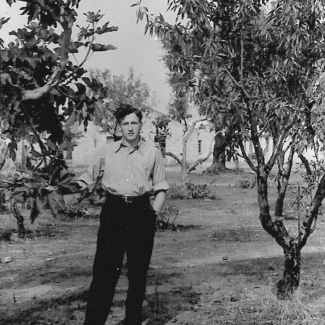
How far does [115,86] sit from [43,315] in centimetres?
3340

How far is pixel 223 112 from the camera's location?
18.2 ft

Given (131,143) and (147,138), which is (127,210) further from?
(147,138)

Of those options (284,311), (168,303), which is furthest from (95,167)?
(284,311)

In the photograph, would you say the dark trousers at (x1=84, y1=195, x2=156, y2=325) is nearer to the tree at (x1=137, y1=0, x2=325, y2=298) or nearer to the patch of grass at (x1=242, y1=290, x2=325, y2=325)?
the patch of grass at (x1=242, y1=290, x2=325, y2=325)

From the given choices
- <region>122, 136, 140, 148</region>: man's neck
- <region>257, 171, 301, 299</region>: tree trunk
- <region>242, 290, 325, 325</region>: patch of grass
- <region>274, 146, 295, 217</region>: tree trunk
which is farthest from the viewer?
<region>274, 146, 295, 217</region>: tree trunk

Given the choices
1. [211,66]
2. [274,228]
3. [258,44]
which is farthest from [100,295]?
[258,44]

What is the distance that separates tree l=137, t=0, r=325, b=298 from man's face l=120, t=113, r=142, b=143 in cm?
130

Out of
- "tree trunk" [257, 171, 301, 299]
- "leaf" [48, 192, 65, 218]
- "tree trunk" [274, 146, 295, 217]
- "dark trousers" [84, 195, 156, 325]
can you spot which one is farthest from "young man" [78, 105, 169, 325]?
"tree trunk" [274, 146, 295, 217]

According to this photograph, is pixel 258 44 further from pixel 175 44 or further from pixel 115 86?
pixel 115 86

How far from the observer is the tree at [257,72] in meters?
5.28

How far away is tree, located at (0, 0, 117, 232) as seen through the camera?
3461 mm

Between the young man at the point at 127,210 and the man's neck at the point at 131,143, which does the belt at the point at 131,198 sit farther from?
the man's neck at the point at 131,143

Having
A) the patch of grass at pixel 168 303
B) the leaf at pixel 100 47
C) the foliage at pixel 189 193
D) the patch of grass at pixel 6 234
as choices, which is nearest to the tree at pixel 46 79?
the leaf at pixel 100 47

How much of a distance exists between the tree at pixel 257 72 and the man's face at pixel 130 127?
4.26 feet
